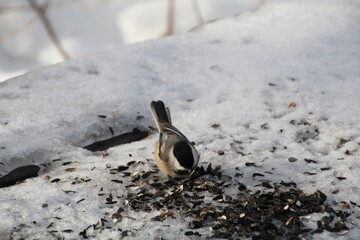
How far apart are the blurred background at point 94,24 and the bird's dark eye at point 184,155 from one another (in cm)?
369

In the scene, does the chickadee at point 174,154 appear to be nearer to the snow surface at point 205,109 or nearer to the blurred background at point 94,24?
the snow surface at point 205,109

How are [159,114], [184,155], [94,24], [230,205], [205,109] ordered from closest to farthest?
[230,205], [184,155], [159,114], [205,109], [94,24]

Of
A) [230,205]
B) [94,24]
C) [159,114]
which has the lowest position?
[230,205]

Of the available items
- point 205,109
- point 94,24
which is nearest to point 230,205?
point 205,109

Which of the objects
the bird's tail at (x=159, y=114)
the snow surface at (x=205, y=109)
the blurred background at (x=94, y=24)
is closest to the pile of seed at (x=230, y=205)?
the snow surface at (x=205, y=109)

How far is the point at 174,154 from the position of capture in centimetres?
316

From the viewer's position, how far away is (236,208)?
2941 millimetres

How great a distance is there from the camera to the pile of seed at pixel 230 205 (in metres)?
2.79

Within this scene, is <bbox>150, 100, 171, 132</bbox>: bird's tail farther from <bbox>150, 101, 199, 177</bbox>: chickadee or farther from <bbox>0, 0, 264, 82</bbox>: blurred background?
<bbox>0, 0, 264, 82</bbox>: blurred background

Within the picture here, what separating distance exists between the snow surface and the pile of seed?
0.08 meters

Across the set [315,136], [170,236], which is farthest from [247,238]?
[315,136]

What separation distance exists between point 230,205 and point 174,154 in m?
0.43

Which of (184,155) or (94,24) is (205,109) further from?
(94,24)

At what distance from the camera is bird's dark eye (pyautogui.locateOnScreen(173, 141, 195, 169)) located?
311 cm
